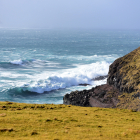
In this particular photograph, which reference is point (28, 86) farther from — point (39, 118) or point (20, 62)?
point (39, 118)

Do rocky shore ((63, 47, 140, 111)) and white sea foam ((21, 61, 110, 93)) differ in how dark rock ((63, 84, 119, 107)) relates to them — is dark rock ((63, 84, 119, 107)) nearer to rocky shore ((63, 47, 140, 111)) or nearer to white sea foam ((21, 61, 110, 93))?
rocky shore ((63, 47, 140, 111))

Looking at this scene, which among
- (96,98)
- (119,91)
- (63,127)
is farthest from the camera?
(96,98)

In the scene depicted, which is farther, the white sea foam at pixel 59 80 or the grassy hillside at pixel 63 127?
the white sea foam at pixel 59 80

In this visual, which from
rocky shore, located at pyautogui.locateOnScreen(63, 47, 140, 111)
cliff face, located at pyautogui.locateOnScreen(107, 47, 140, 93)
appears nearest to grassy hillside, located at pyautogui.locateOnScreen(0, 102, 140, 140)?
rocky shore, located at pyautogui.locateOnScreen(63, 47, 140, 111)

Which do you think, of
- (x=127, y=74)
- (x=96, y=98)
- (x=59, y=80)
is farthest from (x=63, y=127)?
(x=59, y=80)

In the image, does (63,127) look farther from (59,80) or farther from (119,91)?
(59,80)

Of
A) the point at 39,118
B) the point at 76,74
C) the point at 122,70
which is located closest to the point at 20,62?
the point at 76,74

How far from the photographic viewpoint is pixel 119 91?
38812 millimetres

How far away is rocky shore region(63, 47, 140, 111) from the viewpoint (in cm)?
3519

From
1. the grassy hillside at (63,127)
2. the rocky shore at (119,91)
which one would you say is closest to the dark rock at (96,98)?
the rocky shore at (119,91)

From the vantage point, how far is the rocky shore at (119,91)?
35.2 metres

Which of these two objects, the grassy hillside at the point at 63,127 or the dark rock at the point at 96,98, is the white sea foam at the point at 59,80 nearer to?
the dark rock at the point at 96,98

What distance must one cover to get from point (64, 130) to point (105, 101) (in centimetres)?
2381

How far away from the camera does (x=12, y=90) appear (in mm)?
51062
